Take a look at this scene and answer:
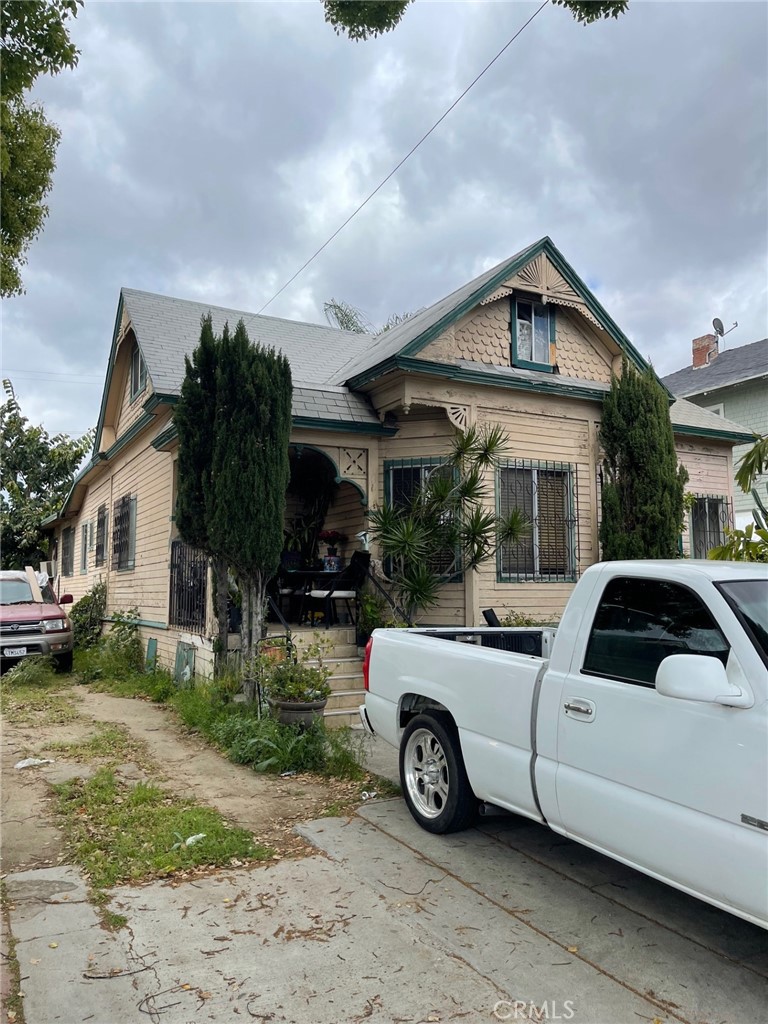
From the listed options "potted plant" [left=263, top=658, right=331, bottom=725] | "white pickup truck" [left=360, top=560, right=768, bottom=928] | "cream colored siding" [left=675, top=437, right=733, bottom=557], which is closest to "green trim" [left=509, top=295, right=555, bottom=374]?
"cream colored siding" [left=675, top=437, right=733, bottom=557]

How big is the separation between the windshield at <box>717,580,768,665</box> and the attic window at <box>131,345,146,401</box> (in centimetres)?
1190

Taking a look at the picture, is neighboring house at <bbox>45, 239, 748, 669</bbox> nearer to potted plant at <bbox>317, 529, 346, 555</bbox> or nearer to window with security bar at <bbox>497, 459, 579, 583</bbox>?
window with security bar at <bbox>497, 459, 579, 583</bbox>

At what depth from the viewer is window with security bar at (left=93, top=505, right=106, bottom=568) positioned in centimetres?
1688

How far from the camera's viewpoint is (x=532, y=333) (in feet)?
38.3

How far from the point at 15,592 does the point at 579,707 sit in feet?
38.5

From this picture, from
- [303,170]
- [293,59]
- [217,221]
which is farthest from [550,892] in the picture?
[217,221]

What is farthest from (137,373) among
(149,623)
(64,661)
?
(64,661)

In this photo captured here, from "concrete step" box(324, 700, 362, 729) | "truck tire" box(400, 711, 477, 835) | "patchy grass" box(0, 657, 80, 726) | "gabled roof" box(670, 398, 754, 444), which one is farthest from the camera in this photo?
"gabled roof" box(670, 398, 754, 444)

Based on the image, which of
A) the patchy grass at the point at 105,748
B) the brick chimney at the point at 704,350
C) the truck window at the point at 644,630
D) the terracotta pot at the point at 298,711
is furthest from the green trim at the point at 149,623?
the brick chimney at the point at 704,350

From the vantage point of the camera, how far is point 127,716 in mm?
8914

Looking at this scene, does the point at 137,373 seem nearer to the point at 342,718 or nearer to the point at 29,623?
the point at 29,623

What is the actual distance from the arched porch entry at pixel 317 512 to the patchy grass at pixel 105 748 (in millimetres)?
4112

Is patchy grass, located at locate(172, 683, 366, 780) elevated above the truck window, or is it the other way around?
the truck window

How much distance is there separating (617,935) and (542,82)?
721 cm
